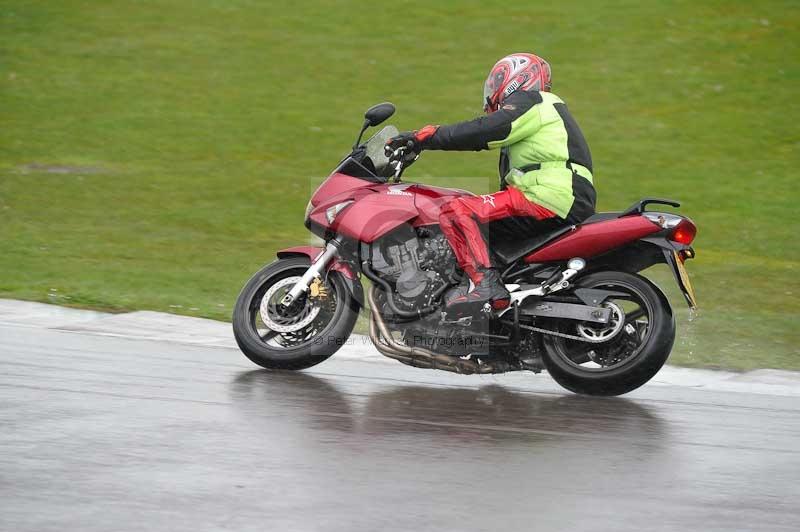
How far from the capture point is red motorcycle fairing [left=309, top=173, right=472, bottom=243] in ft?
25.6

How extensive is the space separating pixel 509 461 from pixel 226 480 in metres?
1.37

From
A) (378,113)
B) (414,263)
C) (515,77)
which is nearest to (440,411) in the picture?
(414,263)

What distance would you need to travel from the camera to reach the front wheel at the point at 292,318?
7.98 metres

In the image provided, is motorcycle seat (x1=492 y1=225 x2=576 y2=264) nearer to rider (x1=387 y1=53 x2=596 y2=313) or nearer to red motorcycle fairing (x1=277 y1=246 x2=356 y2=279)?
rider (x1=387 y1=53 x2=596 y2=313)

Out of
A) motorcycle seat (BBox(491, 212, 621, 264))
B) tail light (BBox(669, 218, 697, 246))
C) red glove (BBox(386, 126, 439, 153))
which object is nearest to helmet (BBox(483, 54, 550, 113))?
red glove (BBox(386, 126, 439, 153))

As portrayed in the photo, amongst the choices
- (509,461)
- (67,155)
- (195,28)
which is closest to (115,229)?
(67,155)

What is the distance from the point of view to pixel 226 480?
556 centimetres

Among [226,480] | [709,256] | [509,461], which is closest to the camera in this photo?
[226,480]

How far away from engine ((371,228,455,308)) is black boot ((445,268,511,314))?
0.57ft

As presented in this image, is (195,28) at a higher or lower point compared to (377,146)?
lower

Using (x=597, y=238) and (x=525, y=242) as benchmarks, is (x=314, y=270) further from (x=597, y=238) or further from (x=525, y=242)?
(x=597, y=238)

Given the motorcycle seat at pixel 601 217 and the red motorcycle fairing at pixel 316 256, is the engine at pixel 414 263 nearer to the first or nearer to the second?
the red motorcycle fairing at pixel 316 256

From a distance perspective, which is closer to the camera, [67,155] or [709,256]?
[709,256]

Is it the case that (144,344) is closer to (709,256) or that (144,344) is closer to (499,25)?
(709,256)
